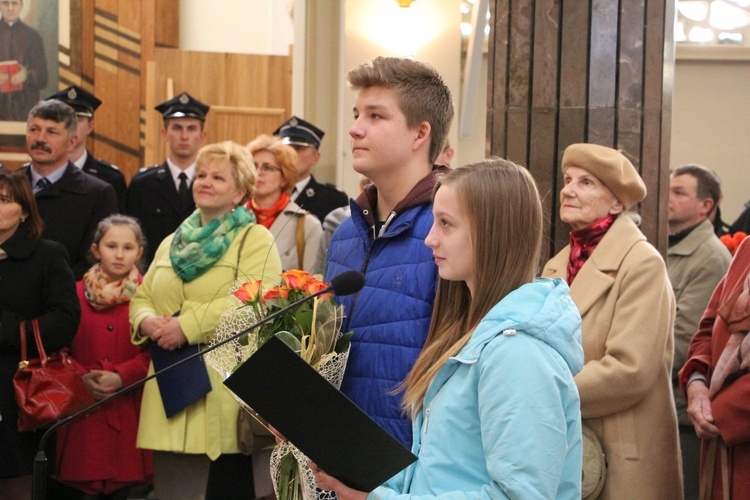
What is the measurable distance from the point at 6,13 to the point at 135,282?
22.2 feet

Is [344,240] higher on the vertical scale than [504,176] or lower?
lower

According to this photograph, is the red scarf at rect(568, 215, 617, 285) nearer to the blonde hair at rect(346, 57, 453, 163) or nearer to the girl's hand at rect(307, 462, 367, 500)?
the blonde hair at rect(346, 57, 453, 163)

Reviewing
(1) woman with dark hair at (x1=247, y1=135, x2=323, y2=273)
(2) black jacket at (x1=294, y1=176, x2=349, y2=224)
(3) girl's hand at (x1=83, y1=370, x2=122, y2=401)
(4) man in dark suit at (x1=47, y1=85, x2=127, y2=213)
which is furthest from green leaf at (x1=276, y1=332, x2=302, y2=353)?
(4) man in dark suit at (x1=47, y1=85, x2=127, y2=213)

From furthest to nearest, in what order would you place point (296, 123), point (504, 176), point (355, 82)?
point (296, 123)
point (355, 82)
point (504, 176)

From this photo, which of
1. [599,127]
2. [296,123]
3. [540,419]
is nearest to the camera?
[540,419]

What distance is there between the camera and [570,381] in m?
1.80

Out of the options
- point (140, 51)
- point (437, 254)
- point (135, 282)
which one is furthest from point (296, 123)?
point (140, 51)

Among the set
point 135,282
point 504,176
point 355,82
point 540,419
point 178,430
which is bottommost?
point 178,430

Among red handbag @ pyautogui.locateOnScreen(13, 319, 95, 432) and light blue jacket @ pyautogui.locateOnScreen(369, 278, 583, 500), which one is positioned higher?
light blue jacket @ pyautogui.locateOnScreen(369, 278, 583, 500)

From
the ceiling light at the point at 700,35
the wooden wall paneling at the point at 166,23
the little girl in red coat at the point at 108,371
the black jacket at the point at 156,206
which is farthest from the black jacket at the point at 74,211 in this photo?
the ceiling light at the point at 700,35

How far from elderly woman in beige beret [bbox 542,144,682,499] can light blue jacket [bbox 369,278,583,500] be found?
1259 millimetres

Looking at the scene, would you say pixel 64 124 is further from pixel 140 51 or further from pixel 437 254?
pixel 140 51

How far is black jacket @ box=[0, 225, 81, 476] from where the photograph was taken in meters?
4.10

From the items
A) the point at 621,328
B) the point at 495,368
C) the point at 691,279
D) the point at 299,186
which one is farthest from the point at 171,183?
the point at 495,368
